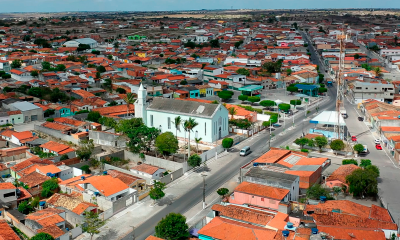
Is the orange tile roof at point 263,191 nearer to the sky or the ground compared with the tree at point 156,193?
nearer to the sky

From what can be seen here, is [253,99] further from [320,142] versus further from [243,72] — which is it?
[320,142]

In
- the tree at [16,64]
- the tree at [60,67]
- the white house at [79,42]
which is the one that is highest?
the white house at [79,42]

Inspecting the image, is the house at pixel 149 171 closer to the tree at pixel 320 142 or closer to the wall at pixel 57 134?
the wall at pixel 57 134

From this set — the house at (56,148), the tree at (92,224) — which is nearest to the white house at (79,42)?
the house at (56,148)

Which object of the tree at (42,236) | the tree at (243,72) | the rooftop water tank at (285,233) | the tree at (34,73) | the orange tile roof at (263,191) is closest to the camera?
the rooftop water tank at (285,233)

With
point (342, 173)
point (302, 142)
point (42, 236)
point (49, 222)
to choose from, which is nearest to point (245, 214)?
point (342, 173)

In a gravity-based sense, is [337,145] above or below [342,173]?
below
